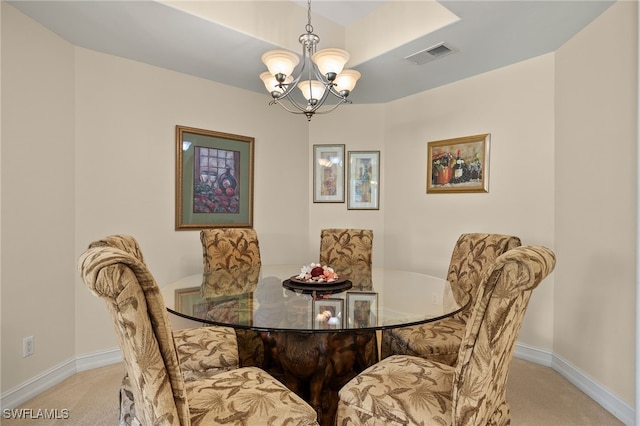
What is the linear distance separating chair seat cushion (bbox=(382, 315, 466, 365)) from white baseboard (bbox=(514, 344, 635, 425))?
1.01m

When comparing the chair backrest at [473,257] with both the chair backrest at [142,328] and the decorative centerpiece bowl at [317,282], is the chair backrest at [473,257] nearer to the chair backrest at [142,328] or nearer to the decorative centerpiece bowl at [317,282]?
the decorative centerpiece bowl at [317,282]

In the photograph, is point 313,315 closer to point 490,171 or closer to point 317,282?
point 317,282

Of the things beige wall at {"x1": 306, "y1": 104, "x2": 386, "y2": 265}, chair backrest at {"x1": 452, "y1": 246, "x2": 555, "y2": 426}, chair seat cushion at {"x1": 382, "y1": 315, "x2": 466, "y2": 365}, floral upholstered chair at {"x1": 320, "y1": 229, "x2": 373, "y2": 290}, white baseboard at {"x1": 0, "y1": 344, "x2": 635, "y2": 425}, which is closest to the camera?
chair backrest at {"x1": 452, "y1": 246, "x2": 555, "y2": 426}

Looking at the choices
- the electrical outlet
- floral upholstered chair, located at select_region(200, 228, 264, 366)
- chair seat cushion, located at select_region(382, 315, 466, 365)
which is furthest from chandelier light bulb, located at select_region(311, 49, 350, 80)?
the electrical outlet

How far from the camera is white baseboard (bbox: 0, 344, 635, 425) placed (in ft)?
6.81

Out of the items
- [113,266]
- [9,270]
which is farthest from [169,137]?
[113,266]

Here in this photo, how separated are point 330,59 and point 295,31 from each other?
97 cm

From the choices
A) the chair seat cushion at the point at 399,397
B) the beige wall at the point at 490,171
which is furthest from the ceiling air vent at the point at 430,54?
the chair seat cushion at the point at 399,397

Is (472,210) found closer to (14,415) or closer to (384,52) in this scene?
(384,52)

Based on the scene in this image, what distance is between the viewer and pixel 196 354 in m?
1.71

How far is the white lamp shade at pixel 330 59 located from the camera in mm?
1930

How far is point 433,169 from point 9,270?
349 centimetres

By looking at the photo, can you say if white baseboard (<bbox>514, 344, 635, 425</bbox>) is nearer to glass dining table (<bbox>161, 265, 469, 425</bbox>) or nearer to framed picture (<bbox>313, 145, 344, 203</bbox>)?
glass dining table (<bbox>161, 265, 469, 425</bbox>)

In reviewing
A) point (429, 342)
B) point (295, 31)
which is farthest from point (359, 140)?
point (429, 342)
